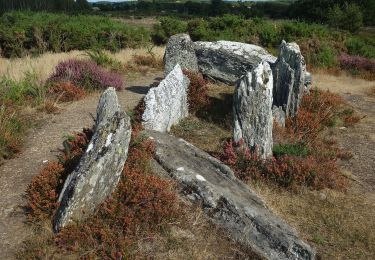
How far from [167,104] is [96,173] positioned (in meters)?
4.61

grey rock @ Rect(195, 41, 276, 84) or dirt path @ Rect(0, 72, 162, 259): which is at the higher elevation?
grey rock @ Rect(195, 41, 276, 84)

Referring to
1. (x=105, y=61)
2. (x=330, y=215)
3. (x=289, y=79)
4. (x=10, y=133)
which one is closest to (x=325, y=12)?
(x=105, y=61)

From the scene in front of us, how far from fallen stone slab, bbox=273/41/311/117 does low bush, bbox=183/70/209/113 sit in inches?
79.5

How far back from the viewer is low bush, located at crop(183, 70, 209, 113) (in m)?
12.1

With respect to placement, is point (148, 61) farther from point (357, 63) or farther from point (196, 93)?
point (357, 63)

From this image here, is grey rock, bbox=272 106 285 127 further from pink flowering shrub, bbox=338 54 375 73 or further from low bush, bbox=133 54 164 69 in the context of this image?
pink flowering shrub, bbox=338 54 375 73

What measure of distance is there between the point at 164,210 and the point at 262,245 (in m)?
1.47

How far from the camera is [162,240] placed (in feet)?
19.5

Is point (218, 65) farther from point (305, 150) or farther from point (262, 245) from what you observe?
point (262, 245)

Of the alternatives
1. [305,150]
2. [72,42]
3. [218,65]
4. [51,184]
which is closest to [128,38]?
[72,42]

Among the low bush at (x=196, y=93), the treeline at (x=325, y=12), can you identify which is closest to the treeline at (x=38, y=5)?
the treeline at (x=325, y=12)

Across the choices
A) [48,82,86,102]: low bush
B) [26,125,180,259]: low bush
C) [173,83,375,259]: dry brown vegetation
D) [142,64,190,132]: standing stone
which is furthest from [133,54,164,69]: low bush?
[26,125,180,259]: low bush

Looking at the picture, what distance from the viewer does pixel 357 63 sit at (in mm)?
19375

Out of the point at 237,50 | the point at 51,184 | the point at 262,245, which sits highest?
the point at 237,50
